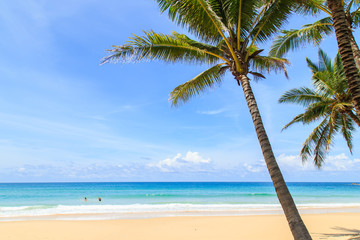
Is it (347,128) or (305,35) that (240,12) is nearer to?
(305,35)

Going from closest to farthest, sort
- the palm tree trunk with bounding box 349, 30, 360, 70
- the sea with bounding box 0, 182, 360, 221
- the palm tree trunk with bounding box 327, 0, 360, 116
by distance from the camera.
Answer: the palm tree trunk with bounding box 327, 0, 360, 116
the palm tree trunk with bounding box 349, 30, 360, 70
the sea with bounding box 0, 182, 360, 221

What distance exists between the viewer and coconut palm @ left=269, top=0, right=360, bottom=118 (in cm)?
441

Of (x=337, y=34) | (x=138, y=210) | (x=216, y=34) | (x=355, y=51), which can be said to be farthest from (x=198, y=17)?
(x=138, y=210)

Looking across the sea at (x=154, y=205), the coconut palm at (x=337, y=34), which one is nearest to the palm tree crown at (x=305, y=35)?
the coconut palm at (x=337, y=34)

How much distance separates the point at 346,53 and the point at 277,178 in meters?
2.69

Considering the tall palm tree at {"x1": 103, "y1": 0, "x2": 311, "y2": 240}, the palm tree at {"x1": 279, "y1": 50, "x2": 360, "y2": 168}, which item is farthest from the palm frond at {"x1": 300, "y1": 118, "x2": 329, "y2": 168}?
the tall palm tree at {"x1": 103, "y1": 0, "x2": 311, "y2": 240}

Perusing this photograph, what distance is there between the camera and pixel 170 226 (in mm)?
10891

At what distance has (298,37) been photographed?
8.83 metres

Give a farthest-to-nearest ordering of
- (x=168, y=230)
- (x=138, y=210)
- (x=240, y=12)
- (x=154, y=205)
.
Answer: (x=154, y=205) → (x=138, y=210) → (x=168, y=230) → (x=240, y=12)

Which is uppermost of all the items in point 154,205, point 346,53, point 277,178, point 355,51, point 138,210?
point 355,51

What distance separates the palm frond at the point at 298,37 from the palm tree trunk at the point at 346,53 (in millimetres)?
3925

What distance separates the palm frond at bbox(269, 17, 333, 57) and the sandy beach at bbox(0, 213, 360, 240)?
21.8ft

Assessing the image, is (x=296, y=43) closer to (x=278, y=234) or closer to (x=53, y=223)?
(x=278, y=234)

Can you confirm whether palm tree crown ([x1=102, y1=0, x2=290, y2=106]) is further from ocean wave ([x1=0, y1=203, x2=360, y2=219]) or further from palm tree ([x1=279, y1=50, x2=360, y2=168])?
ocean wave ([x1=0, y1=203, x2=360, y2=219])
